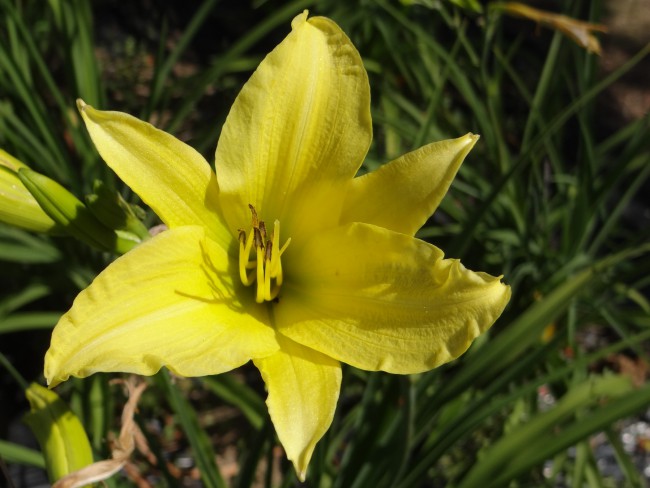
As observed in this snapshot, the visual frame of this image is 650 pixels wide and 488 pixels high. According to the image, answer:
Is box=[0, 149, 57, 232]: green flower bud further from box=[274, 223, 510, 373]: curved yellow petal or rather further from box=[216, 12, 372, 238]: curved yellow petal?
box=[274, 223, 510, 373]: curved yellow petal

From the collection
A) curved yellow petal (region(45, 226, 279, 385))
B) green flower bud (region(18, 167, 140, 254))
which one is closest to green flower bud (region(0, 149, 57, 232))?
green flower bud (region(18, 167, 140, 254))

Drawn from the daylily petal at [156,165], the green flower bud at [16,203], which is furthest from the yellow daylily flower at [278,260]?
the green flower bud at [16,203]

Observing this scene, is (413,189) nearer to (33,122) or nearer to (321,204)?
(321,204)

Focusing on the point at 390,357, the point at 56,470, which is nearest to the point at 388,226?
the point at 390,357

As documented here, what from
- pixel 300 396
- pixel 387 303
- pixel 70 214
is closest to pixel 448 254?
pixel 387 303

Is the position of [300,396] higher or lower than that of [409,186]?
lower

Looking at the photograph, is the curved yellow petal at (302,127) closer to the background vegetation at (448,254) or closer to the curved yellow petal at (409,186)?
the curved yellow petal at (409,186)

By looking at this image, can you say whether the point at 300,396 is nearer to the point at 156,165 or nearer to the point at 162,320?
the point at 162,320
